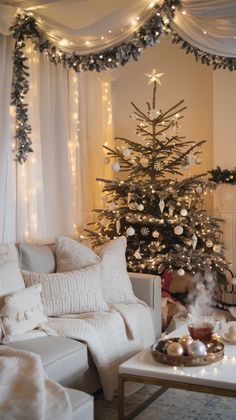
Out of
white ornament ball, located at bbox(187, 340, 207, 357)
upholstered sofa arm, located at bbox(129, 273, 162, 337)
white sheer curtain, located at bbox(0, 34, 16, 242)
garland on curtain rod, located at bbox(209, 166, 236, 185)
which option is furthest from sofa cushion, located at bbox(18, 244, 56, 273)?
garland on curtain rod, located at bbox(209, 166, 236, 185)

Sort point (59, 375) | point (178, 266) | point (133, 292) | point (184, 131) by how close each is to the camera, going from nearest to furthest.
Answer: point (59, 375), point (133, 292), point (178, 266), point (184, 131)

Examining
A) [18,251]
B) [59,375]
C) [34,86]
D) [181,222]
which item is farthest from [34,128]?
[59,375]

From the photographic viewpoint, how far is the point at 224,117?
5.53 m

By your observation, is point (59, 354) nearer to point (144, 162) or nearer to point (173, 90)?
point (144, 162)

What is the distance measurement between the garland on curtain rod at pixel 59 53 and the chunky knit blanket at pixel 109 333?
1.50 meters

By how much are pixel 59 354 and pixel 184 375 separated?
71 cm

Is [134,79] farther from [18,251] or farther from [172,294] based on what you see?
[18,251]

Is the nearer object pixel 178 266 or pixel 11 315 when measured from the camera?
pixel 11 315

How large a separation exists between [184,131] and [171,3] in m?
2.54

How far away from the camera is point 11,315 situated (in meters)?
3.01

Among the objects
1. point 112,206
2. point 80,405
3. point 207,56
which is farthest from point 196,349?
point 112,206

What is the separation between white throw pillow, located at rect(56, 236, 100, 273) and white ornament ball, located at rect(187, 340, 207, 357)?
52.5 inches

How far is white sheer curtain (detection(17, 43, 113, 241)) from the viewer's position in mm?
A: 4457

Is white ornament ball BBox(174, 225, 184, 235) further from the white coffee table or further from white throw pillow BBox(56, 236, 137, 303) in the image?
the white coffee table
